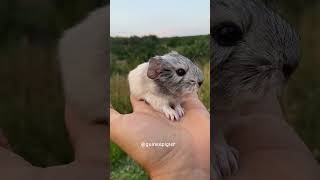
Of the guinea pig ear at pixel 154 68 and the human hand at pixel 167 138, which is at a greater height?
the guinea pig ear at pixel 154 68

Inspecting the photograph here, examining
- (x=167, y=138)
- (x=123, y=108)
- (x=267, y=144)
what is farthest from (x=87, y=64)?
(x=267, y=144)

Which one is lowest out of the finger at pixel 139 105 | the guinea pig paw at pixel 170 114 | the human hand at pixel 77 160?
the human hand at pixel 77 160

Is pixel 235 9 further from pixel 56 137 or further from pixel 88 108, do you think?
pixel 56 137

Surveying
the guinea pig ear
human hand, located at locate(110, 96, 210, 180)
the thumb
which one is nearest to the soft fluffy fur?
the thumb

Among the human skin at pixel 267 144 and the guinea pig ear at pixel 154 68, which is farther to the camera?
the human skin at pixel 267 144

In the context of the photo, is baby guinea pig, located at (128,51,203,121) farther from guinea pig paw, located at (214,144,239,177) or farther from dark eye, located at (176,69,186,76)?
guinea pig paw, located at (214,144,239,177)

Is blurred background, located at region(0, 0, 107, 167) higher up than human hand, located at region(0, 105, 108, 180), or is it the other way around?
blurred background, located at region(0, 0, 107, 167)

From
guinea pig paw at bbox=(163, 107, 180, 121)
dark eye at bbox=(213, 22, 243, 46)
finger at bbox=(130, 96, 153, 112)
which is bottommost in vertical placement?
guinea pig paw at bbox=(163, 107, 180, 121)

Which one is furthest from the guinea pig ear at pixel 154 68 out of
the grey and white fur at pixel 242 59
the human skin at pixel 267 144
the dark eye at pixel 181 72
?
the human skin at pixel 267 144

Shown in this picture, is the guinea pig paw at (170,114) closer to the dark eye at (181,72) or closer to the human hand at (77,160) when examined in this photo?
the dark eye at (181,72)
